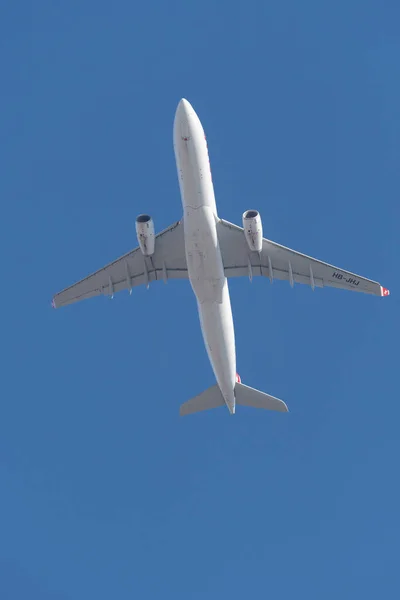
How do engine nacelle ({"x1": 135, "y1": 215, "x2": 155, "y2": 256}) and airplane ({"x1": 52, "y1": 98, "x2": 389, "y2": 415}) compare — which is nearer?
airplane ({"x1": 52, "y1": 98, "x2": 389, "y2": 415})

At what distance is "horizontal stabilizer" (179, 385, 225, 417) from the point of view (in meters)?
51.5

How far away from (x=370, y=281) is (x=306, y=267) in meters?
3.47

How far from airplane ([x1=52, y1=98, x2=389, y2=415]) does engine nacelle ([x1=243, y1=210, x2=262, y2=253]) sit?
0.16 feet

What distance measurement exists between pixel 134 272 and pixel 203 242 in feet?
24.1

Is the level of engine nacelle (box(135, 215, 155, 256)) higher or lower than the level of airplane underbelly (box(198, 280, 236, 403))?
higher

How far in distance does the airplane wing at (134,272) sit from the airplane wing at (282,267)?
8.50 ft

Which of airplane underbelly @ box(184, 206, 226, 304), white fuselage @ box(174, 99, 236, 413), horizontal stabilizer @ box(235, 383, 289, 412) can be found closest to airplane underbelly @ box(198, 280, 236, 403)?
white fuselage @ box(174, 99, 236, 413)

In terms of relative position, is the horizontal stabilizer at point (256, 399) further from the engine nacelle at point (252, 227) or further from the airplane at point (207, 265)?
the engine nacelle at point (252, 227)

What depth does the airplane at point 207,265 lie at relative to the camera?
45.0m

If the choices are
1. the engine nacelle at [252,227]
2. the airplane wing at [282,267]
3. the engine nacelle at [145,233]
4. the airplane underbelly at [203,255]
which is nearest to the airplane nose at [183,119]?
the airplane underbelly at [203,255]

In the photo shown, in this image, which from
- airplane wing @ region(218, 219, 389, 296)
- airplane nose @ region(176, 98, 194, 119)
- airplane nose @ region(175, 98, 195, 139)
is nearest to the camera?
airplane nose @ region(175, 98, 195, 139)

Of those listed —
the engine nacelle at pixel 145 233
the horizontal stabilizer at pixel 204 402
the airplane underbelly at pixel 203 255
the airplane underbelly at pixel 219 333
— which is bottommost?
the horizontal stabilizer at pixel 204 402

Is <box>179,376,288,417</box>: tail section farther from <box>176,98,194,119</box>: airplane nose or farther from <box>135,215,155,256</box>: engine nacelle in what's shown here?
<box>176,98,194,119</box>: airplane nose

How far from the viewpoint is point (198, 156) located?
44.6 meters
